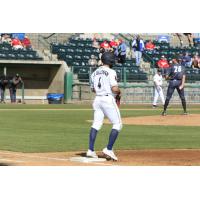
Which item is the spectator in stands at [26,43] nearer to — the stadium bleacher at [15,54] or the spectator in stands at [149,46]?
the stadium bleacher at [15,54]

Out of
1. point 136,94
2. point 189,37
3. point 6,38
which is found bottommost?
point 136,94

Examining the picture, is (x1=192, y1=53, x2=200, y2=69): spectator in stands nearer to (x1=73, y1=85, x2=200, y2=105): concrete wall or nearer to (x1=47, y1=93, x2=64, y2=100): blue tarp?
(x1=73, y1=85, x2=200, y2=105): concrete wall

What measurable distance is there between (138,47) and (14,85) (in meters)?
7.90

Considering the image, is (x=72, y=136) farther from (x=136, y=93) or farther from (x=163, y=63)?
(x=163, y=63)

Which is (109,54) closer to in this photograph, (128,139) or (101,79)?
(101,79)

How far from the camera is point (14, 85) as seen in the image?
3331 cm

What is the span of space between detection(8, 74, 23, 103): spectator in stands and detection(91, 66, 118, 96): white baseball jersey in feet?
78.7

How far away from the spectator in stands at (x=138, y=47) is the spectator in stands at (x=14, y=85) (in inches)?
281

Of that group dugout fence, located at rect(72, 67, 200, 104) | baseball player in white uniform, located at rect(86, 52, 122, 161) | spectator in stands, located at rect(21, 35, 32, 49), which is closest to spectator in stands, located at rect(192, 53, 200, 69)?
dugout fence, located at rect(72, 67, 200, 104)

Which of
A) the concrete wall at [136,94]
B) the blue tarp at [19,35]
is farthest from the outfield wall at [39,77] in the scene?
the blue tarp at [19,35]

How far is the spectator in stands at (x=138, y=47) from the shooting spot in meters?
36.0

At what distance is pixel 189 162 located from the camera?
9469 millimetres

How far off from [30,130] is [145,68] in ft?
72.5

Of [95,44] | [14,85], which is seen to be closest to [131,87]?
[95,44]
